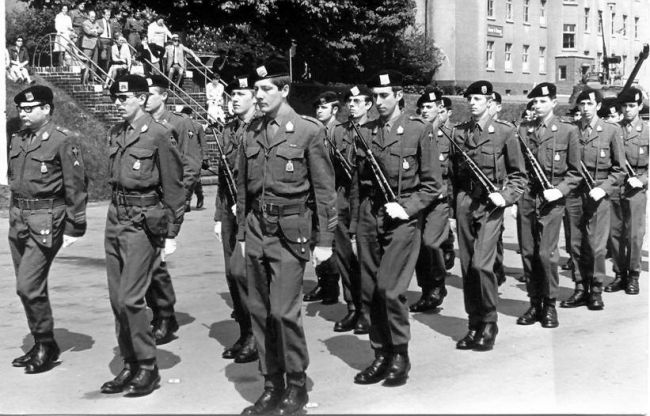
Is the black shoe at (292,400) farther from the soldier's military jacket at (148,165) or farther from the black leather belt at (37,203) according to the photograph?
the black leather belt at (37,203)

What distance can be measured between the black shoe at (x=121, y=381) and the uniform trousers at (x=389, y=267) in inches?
67.5

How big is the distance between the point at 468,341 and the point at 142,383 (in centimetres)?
285

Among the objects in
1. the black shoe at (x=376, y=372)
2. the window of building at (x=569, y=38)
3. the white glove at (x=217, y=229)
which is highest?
the window of building at (x=569, y=38)

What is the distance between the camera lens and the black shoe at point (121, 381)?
6816 mm

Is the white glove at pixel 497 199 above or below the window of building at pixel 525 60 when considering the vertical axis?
below

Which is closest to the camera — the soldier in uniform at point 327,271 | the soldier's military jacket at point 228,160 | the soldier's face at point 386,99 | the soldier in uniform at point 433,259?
the soldier's face at point 386,99

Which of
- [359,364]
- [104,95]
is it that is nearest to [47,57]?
[104,95]

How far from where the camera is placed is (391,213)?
7.00m

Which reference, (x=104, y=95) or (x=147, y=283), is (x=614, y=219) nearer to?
(x=147, y=283)

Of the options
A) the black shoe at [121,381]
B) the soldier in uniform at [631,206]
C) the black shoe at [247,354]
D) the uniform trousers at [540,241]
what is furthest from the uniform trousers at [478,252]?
the soldier in uniform at [631,206]

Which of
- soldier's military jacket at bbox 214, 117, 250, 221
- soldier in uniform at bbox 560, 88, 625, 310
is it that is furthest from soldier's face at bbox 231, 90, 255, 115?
soldier in uniform at bbox 560, 88, 625, 310

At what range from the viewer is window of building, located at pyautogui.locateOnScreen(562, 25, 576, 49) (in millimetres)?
64812

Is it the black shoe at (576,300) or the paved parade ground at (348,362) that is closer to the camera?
the paved parade ground at (348,362)

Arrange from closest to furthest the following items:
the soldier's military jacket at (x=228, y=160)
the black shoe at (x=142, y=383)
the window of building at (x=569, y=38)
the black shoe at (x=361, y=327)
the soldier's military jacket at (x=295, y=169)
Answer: the soldier's military jacket at (x=295, y=169)
the black shoe at (x=142, y=383)
the soldier's military jacket at (x=228, y=160)
the black shoe at (x=361, y=327)
the window of building at (x=569, y=38)
